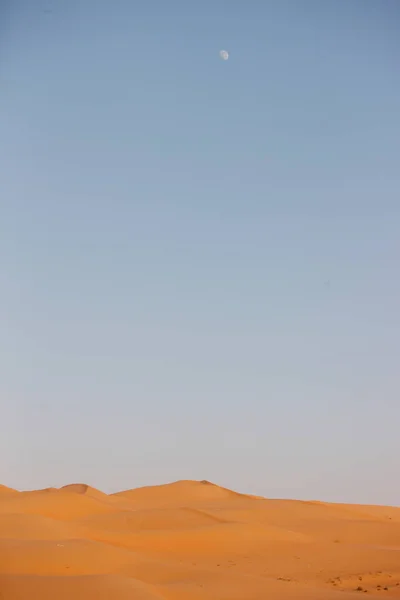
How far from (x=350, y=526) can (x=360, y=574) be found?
8.66 m

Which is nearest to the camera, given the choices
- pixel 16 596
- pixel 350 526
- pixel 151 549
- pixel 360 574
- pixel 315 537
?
pixel 16 596

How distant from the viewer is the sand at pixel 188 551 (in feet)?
50.5

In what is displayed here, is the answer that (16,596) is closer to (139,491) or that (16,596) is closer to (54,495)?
(54,495)

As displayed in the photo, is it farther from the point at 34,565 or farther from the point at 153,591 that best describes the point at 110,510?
the point at 153,591

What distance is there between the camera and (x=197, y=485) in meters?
41.8

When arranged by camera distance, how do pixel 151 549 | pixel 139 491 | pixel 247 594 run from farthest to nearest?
pixel 139 491, pixel 151 549, pixel 247 594

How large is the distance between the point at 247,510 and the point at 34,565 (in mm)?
15296

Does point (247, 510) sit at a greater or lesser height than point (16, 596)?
greater

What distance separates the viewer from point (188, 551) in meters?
22.3

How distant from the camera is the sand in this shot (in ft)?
50.5

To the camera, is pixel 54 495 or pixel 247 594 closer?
pixel 247 594

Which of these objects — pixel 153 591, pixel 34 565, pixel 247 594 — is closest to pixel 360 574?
pixel 247 594

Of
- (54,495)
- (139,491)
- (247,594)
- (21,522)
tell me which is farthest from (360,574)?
(139,491)

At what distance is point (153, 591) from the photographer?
48.9 ft
